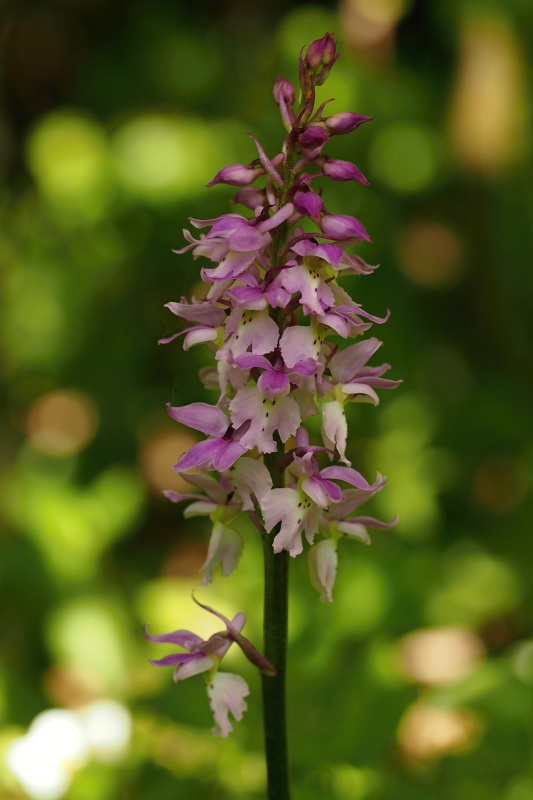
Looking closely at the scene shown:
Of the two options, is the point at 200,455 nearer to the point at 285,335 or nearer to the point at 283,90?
the point at 285,335

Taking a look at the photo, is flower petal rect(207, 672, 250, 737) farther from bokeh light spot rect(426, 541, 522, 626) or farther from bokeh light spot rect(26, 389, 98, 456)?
bokeh light spot rect(26, 389, 98, 456)

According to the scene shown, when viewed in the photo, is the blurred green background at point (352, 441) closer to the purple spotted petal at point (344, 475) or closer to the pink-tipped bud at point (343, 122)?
the purple spotted petal at point (344, 475)

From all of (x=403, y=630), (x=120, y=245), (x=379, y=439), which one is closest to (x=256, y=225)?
(x=403, y=630)

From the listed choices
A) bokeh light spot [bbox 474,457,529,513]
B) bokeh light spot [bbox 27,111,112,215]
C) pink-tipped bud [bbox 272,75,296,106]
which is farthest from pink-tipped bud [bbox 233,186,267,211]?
bokeh light spot [bbox 474,457,529,513]

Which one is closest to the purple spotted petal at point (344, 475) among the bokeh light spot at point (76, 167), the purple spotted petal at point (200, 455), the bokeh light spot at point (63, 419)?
the purple spotted petal at point (200, 455)

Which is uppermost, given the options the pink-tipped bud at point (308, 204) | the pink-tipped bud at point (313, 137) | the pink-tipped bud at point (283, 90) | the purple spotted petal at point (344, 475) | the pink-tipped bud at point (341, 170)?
the pink-tipped bud at point (283, 90)

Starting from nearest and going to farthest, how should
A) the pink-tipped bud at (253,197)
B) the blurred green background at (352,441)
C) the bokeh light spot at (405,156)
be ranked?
the pink-tipped bud at (253,197) < the blurred green background at (352,441) < the bokeh light spot at (405,156)

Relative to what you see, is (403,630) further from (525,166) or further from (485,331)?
(525,166)

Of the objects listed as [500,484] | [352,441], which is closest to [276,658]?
[352,441]
